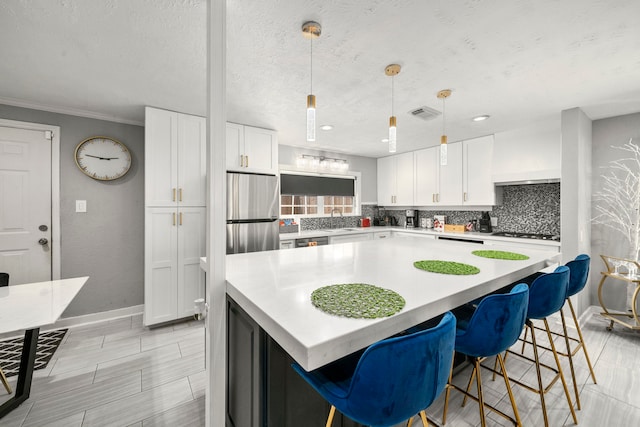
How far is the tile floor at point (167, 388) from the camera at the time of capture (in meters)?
1.71

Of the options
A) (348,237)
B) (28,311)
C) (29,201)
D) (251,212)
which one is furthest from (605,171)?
(29,201)

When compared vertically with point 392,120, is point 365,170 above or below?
above

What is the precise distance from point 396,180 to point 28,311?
500 centimetres

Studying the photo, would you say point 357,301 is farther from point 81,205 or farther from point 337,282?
point 81,205

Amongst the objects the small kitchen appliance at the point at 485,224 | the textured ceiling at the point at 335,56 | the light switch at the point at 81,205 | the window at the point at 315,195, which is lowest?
the small kitchen appliance at the point at 485,224

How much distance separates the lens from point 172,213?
3.07m

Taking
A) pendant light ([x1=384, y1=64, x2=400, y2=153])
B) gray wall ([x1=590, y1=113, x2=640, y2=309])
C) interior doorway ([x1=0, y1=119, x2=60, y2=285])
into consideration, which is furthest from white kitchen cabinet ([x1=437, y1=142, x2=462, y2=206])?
interior doorway ([x1=0, y1=119, x2=60, y2=285])

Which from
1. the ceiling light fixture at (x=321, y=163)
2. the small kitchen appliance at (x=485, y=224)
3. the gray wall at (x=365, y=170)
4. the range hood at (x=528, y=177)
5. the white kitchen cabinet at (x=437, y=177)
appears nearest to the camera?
the range hood at (x=528, y=177)

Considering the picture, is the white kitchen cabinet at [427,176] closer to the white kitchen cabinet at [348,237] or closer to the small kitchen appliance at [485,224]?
the small kitchen appliance at [485,224]

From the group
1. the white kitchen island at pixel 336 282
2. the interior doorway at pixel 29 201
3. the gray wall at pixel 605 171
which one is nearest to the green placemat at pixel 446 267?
the white kitchen island at pixel 336 282

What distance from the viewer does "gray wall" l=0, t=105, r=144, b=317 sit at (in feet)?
9.80

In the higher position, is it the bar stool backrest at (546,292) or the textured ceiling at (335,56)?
the textured ceiling at (335,56)

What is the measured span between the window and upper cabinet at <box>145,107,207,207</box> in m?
1.56

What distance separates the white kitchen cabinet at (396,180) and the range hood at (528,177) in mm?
1438
